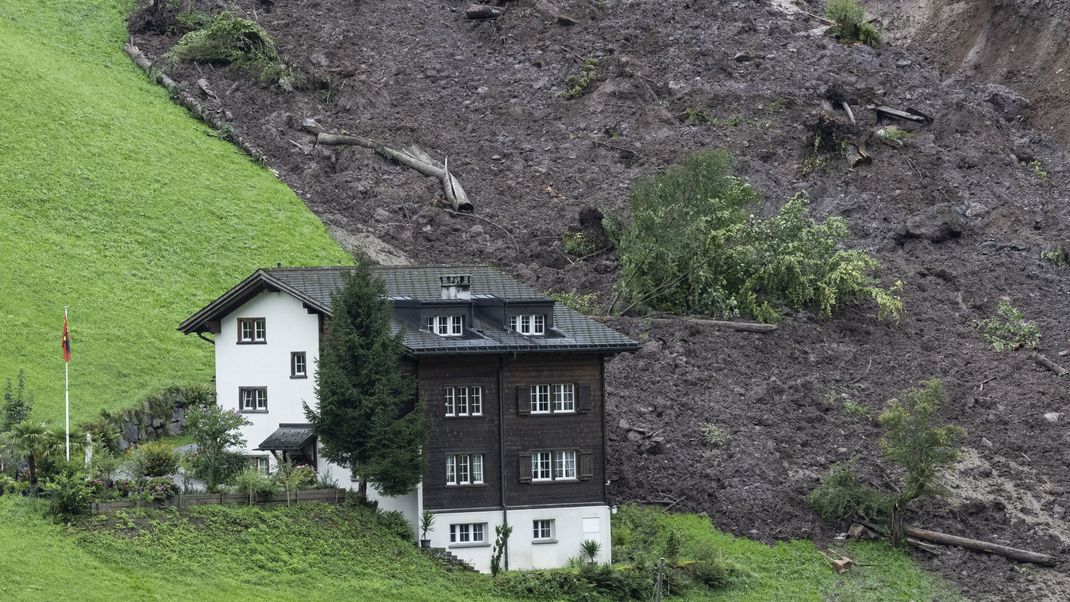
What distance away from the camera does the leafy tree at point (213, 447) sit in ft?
176

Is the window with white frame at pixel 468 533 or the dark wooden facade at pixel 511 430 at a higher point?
the dark wooden facade at pixel 511 430

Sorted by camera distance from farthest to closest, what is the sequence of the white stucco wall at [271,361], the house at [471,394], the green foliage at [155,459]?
1. the white stucco wall at [271,361]
2. the house at [471,394]
3. the green foliage at [155,459]

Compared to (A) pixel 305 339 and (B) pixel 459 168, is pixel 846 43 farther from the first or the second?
(A) pixel 305 339

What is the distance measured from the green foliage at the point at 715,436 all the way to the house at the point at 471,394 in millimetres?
7907

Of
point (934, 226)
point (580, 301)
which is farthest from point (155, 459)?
point (934, 226)

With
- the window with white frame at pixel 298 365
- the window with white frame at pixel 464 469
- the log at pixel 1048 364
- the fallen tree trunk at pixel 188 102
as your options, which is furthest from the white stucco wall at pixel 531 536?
the fallen tree trunk at pixel 188 102

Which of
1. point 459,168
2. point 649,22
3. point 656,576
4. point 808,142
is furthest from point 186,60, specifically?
point 656,576

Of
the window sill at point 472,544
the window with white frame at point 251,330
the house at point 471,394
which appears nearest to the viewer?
the window sill at point 472,544

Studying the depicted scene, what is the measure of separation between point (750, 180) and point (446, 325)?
32.4m

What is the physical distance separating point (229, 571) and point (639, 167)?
4345 cm

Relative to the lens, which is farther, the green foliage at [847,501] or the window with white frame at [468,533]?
the green foliage at [847,501]

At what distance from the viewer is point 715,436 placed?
64500 millimetres

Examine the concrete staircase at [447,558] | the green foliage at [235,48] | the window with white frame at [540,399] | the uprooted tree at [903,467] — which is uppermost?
the green foliage at [235,48]

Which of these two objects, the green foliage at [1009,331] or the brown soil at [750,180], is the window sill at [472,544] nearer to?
the brown soil at [750,180]
